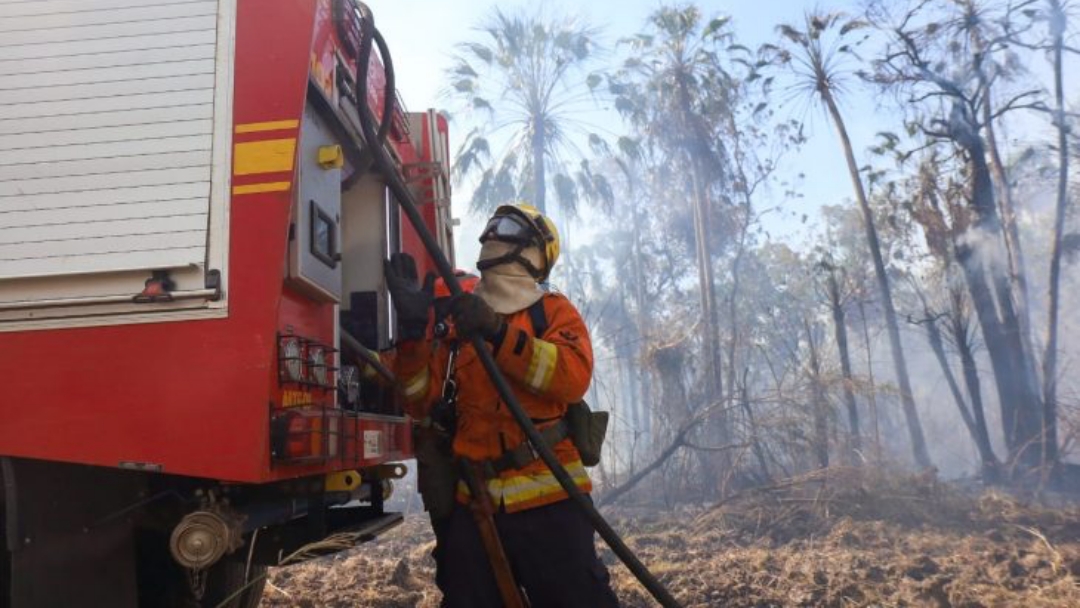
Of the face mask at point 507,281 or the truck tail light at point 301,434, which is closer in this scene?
the truck tail light at point 301,434

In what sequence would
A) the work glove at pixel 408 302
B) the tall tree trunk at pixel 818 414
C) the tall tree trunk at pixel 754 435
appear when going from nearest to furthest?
the work glove at pixel 408 302
the tall tree trunk at pixel 754 435
the tall tree trunk at pixel 818 414

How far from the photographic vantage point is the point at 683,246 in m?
26.5

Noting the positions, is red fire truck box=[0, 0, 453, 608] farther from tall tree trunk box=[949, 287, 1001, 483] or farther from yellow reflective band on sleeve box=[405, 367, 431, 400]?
tall tree trunk box=[949, 287, 1001, 483]

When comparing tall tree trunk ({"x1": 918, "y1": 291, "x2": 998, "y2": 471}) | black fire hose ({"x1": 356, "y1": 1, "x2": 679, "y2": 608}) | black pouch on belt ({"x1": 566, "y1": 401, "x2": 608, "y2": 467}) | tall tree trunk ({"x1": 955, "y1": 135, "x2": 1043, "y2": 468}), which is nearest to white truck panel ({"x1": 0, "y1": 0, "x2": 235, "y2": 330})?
black fire hose ({"x1": 356, "y1": 1, "x2": 679, "y2": 608})

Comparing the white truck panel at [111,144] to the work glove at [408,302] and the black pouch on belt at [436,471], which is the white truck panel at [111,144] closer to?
the work glove at [408,302]

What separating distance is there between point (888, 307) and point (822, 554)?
852 cm

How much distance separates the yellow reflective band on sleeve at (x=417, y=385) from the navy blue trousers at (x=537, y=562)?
448 mm

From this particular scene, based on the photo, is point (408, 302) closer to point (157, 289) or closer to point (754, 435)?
point (157, 289)

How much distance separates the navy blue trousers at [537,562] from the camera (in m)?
2.44

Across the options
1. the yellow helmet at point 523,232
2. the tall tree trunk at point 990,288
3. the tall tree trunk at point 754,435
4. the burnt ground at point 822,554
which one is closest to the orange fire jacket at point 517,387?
the yellow helmet at point 523,232

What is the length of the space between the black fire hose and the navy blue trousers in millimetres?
93

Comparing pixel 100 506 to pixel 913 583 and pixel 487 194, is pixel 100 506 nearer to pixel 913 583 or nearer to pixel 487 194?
pixel 913 583

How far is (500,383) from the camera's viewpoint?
2.43 m

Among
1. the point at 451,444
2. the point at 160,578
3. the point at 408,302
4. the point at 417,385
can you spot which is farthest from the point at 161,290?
the point at 160,578
